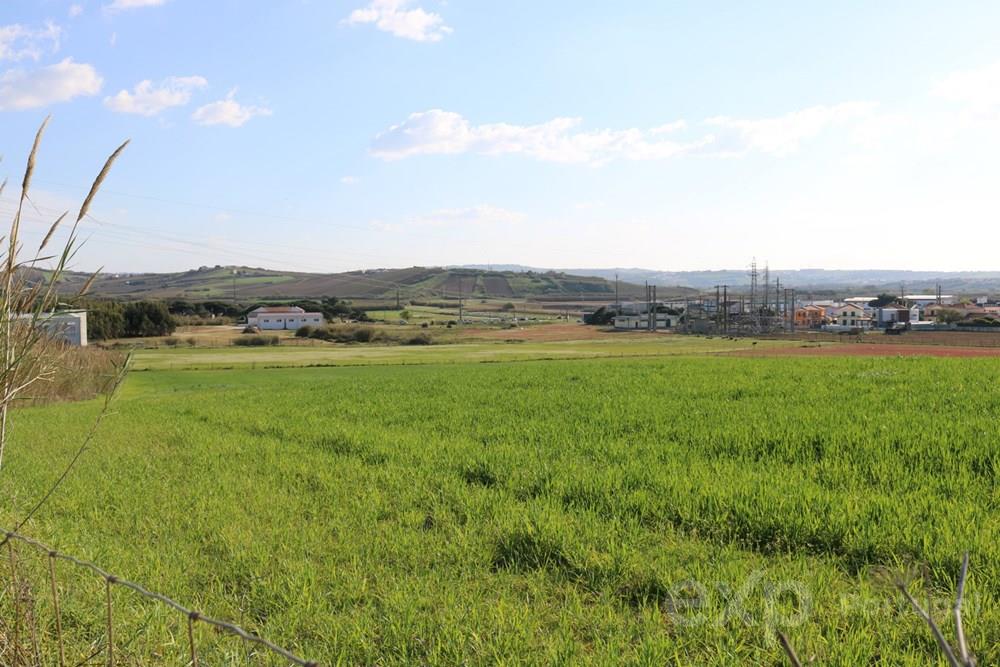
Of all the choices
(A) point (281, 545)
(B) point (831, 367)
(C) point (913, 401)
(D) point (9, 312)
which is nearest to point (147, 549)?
(A) point (281, 545)

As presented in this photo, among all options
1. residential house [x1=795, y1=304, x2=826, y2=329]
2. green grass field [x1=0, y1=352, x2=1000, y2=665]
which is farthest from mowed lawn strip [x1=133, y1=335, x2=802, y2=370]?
residential house [x1=795, y1=304, x2=826, y2=329]

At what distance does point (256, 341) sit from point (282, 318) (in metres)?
33.9

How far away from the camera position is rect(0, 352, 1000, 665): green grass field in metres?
5.09

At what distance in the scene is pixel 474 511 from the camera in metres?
8.21

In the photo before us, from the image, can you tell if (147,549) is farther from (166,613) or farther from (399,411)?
(399,411)

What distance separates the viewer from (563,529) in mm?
7078

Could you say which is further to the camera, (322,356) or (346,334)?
(346,334)

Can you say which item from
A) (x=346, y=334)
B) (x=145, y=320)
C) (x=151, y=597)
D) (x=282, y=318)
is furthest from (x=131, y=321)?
(x=151, y=597)

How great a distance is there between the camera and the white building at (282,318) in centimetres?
10744

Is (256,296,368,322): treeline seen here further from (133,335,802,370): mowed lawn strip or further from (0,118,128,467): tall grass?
(0,118,128,467): tall grass

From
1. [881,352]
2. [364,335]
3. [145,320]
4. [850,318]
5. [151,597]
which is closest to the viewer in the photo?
[151,597]

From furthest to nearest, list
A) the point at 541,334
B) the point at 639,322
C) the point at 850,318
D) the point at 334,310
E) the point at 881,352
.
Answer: the point at 850,318
the point at 334,310
the point at 639,322
the point at 541,334
the point at 881,352

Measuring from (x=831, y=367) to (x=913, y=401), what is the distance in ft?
27.4

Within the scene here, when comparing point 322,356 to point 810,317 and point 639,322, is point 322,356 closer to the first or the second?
point 639,322
